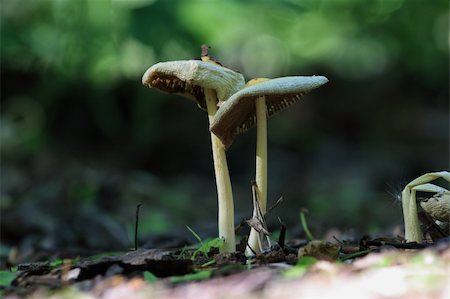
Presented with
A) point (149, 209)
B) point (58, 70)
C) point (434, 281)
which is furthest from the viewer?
point (58, 70)

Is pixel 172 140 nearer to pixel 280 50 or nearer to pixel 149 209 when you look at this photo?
pixel 149 209

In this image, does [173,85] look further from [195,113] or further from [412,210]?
[195,113]

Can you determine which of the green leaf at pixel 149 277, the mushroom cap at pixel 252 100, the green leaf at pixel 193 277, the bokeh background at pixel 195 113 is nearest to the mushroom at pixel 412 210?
the mushroom cap at pixel 252 100

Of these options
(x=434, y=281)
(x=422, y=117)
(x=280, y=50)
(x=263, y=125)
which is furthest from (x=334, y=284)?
(x=280, y=50)

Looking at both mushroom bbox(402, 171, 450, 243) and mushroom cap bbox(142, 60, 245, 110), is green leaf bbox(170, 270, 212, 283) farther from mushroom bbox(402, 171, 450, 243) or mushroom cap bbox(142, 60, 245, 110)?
mushroom bbox(402, 171, 450, 243)

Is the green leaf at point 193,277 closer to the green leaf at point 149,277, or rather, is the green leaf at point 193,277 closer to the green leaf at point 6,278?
the green leaf at point 149,277
